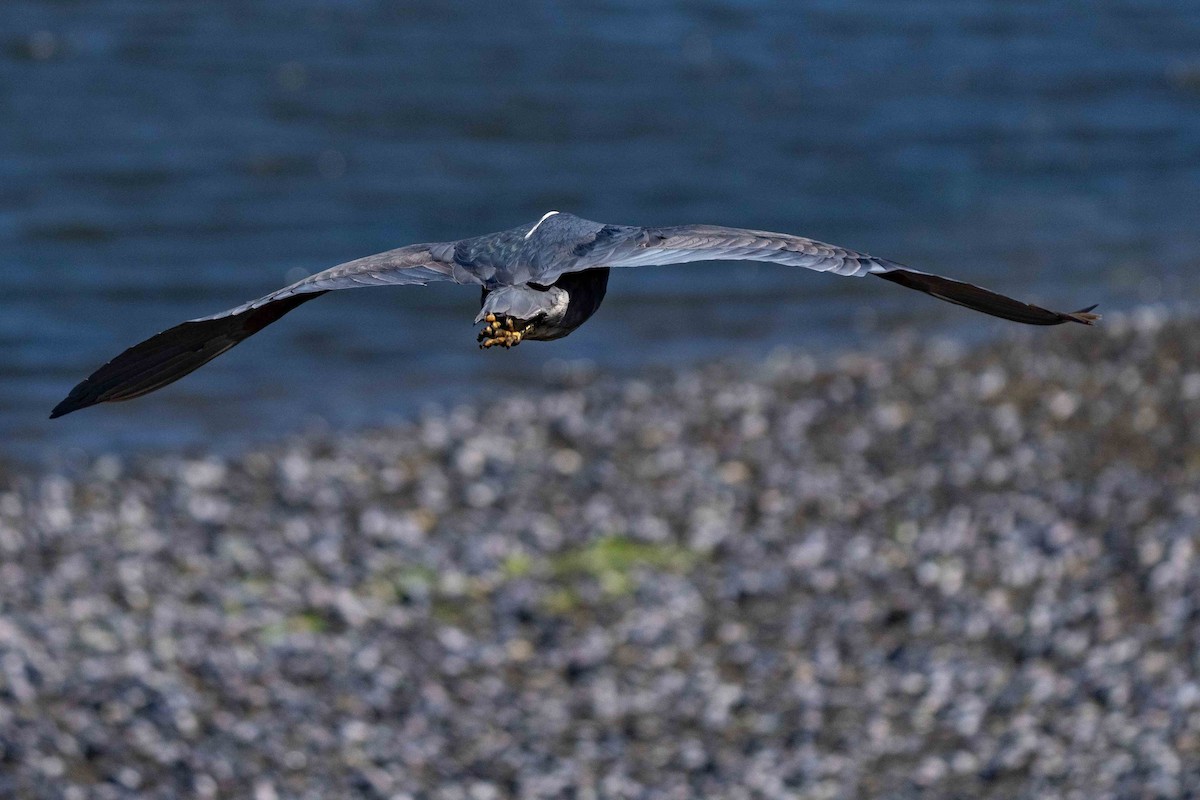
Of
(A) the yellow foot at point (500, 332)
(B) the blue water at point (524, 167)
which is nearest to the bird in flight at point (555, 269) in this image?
(A) the yellow foot at point (500, 332)

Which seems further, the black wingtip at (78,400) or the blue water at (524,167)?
the blue water at (524,167)

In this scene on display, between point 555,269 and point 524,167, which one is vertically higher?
point 524,167

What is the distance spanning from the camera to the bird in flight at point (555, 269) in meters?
4.00

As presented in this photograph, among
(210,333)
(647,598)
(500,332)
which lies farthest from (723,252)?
(647,598)

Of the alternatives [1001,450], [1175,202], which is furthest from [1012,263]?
[1001,450]

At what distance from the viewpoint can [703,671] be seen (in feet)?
36.7

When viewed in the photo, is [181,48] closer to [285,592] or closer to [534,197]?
[534,197]

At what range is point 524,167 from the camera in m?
21.7

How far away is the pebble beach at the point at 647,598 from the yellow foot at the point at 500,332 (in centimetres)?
650

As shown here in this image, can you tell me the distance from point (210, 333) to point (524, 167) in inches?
678

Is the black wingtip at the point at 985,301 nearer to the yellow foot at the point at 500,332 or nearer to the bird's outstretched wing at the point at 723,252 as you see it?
the bird's outstretched wing at the point at 723,252

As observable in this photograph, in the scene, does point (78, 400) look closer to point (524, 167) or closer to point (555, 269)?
point (555, 269)

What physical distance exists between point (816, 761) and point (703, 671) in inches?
44.4

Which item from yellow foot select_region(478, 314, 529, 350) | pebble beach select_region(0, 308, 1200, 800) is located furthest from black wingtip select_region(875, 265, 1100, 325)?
pebble beach select_region(0, 308, 1200, 800)
